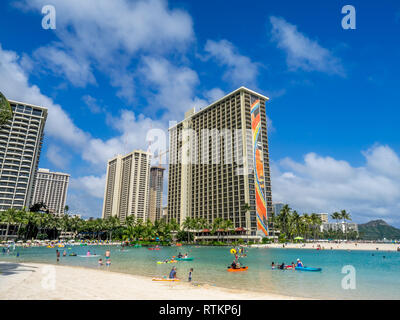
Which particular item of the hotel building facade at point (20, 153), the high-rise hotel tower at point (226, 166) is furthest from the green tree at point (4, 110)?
the hotel building facade at point (20, 153)

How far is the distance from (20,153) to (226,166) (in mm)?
115397

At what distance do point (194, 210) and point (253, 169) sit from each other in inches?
1999

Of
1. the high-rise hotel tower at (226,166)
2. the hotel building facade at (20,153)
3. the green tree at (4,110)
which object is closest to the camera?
the green tree at (4,110)

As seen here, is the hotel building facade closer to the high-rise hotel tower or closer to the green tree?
the high-rise hotel tower

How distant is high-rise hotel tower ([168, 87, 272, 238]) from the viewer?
139 metres

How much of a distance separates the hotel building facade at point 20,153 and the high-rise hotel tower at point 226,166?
3356 inches

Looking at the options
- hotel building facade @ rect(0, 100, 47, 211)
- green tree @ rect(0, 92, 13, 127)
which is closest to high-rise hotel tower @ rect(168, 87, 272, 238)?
hotel building facade @ rect(0, 100, 47, 211)

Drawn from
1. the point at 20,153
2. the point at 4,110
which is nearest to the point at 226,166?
the point at 20,153

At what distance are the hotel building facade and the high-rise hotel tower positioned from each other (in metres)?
85.3

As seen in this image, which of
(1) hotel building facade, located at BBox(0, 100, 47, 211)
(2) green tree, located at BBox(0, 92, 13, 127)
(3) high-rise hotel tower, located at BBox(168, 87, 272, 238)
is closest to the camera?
(2) green tree, located at BBox(0, 92, 13, 127)

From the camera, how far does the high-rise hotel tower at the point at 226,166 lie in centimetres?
13912

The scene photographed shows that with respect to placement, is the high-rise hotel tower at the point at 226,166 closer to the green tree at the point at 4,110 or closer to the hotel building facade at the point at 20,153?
the hotel building facade at the point at 20,153
